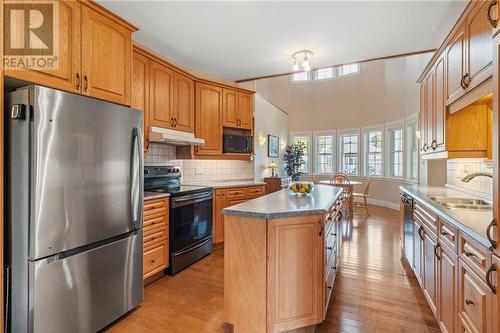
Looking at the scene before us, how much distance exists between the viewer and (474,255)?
4.28 ft

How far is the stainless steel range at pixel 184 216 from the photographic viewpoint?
294cm

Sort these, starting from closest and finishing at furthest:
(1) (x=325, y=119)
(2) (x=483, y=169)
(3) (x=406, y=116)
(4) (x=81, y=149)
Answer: (4) (x=81, y=149)
(2) (x=483, y=169)
(3) (x=406, y=116)
(1) (x=325, y=119)

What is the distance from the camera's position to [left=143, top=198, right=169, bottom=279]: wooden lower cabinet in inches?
101

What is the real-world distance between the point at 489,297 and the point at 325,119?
8.09 metres

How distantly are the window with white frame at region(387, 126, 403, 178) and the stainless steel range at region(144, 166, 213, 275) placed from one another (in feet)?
18.2

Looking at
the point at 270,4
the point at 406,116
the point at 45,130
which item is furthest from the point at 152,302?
the point at 406,116

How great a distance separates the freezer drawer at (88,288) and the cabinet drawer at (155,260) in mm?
336

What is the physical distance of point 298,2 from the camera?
7.95 ft

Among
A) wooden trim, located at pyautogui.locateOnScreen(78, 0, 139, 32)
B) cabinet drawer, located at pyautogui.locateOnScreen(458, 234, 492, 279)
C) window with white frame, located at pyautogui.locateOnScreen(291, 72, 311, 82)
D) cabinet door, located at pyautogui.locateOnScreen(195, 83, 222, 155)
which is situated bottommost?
cabinet drawer, located at pyautogui.locateOnScreen(458, 234, 492, 279)

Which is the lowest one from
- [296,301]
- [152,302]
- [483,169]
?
[152,302]

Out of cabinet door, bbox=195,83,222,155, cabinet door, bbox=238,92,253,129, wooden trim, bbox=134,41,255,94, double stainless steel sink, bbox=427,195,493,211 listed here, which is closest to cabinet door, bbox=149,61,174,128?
wooden trim, bbox=134,41,255,94

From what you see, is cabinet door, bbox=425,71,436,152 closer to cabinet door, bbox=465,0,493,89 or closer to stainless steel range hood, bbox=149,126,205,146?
cabinet door, bbox=465,0,493,89

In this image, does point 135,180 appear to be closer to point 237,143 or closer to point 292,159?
point 237,143

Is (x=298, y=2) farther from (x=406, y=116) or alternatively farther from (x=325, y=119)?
(x=325, y=119)
